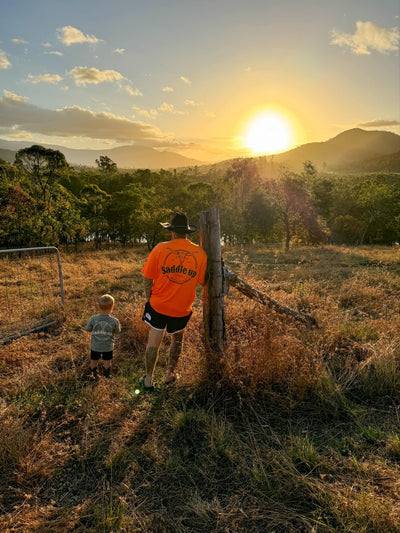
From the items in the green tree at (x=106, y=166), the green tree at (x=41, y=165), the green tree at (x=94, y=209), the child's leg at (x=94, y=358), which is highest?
the green tree at (x=106, y=166)

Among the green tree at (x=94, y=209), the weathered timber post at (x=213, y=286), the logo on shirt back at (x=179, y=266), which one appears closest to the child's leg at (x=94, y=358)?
the weathered timber post at (x=213, y=286)

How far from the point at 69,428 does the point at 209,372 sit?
1694mm

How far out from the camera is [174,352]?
4.20 m

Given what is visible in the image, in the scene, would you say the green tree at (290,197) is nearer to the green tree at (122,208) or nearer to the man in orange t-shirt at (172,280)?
the green tree at (122,208)

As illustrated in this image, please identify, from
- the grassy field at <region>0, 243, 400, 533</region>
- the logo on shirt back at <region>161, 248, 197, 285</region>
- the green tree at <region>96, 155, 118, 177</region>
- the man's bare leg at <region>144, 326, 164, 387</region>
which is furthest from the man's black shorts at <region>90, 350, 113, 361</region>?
the green tree at <region>96, 155, 118, 177</region>

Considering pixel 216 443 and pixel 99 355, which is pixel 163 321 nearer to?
pixel 99 355

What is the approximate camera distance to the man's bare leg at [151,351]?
3.96 metres

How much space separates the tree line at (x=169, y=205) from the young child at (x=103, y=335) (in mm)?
23312

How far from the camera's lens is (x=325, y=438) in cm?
316

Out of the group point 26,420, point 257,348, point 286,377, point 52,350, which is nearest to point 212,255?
point 257,348

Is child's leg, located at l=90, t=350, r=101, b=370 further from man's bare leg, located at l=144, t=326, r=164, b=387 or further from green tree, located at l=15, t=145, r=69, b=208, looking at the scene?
green tree, located at l=15, t=145, r=69, b=208

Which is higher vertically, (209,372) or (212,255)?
(212,255)

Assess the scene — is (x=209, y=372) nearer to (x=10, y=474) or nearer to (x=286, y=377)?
(x=286, y=377)

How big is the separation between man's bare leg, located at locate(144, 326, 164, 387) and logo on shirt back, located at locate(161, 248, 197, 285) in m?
0.76
